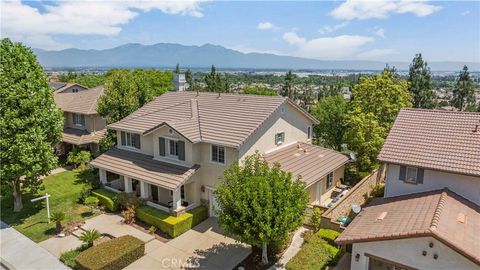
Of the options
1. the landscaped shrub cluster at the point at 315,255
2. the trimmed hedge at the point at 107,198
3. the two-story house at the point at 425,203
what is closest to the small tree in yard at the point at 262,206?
the landscaped shrub cluster at the point at 315,255

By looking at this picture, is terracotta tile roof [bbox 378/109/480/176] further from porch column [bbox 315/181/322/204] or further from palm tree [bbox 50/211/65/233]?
palm tree [bbox 50/211/65/233]

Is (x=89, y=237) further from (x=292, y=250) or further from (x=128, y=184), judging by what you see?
(x=292, y=250)

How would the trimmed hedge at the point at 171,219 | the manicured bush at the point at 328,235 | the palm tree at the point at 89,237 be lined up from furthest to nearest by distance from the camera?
the trimmed hedge at the point at 171,219
the manicured bush at the point at 328,235
the palm tree at the point at 89,237

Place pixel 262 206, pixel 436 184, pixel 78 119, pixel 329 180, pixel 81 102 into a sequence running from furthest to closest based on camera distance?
pixel 81 102, pixel 78 119, pixel 329 180, pixel 436 184, pixel 262 206

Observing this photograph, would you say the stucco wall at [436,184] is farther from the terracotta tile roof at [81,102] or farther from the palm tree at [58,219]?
the terracotta tile roof at [81,102]

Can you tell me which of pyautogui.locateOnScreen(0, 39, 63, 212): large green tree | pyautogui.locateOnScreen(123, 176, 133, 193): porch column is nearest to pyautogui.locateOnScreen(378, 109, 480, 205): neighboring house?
pyautogui.locateOnScreen(123, 176, 133, 193): porch column

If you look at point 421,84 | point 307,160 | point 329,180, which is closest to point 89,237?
point 307,160

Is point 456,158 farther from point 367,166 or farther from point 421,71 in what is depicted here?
point 421,71
